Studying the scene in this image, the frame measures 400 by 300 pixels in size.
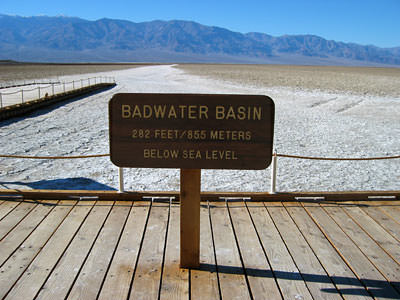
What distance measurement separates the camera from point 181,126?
3076 millimetres

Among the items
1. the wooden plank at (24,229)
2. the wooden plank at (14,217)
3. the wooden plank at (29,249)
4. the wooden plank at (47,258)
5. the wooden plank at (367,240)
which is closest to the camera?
the wooden plank at (47,258)

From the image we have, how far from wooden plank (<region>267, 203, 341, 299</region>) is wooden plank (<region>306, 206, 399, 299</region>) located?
0.89 feet

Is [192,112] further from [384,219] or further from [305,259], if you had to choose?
[384,219]

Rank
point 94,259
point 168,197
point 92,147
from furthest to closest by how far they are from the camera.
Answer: point 92,147, point 168,197, point 94,259

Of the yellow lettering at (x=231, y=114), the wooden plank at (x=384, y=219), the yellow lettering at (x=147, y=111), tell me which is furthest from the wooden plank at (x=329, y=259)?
the yellow lettering at (x=147, y=111)

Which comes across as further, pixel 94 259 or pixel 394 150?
pixel 394 150

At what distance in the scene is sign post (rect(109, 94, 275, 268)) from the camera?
9.95ft

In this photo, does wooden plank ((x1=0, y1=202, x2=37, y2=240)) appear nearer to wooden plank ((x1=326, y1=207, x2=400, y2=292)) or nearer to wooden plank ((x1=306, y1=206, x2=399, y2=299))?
wooden plank ((x1=306, y1=206, x2=399, y2=299))

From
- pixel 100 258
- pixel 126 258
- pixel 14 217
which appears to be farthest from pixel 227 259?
pixel 14 217

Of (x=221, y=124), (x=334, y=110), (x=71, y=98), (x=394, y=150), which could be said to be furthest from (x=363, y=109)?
(x=221, y=124)

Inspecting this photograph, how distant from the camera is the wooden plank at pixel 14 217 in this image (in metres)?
3.92

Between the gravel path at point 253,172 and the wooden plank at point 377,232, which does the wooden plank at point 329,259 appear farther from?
the gravel path at point 253,172

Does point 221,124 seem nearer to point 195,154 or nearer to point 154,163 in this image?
point 195,154

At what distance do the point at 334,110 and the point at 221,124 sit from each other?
17443mm
